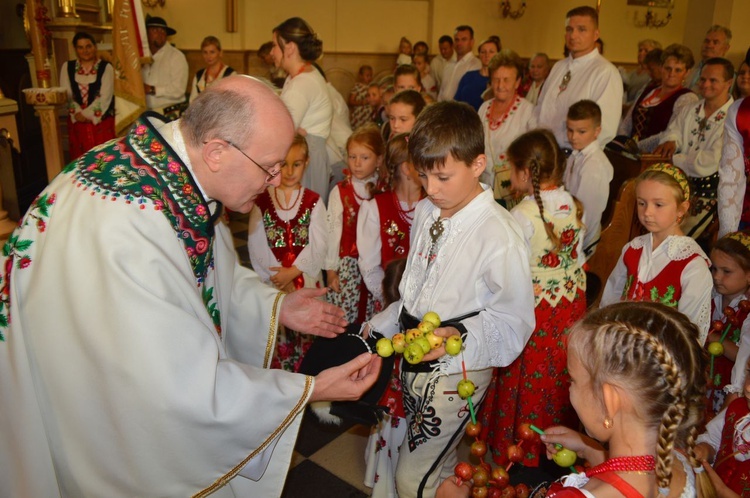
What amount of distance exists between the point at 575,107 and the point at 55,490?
382 cm

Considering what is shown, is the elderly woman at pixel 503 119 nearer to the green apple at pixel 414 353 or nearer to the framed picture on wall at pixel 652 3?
the green apple at pixel 414 353

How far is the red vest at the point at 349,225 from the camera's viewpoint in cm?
367

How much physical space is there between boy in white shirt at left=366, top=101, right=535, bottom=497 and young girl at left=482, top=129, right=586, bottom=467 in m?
0.82

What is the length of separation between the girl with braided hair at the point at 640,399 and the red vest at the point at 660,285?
1349mm

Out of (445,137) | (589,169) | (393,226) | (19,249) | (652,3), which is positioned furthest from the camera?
(652,3)

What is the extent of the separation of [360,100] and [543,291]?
7971 millimetres

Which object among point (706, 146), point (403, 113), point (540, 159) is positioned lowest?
point (706, 146)

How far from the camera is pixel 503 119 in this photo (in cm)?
493

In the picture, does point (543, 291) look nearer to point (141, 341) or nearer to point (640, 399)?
point (640, 399)

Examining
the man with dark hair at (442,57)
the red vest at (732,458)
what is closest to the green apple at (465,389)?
the red vest at (732,458)

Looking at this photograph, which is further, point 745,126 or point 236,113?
point 745,126

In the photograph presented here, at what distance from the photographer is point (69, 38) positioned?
25.3 feet

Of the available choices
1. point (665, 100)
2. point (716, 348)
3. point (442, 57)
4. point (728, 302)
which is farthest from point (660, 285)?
point (442, 57)

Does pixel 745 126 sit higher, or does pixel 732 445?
pixel 745 126
